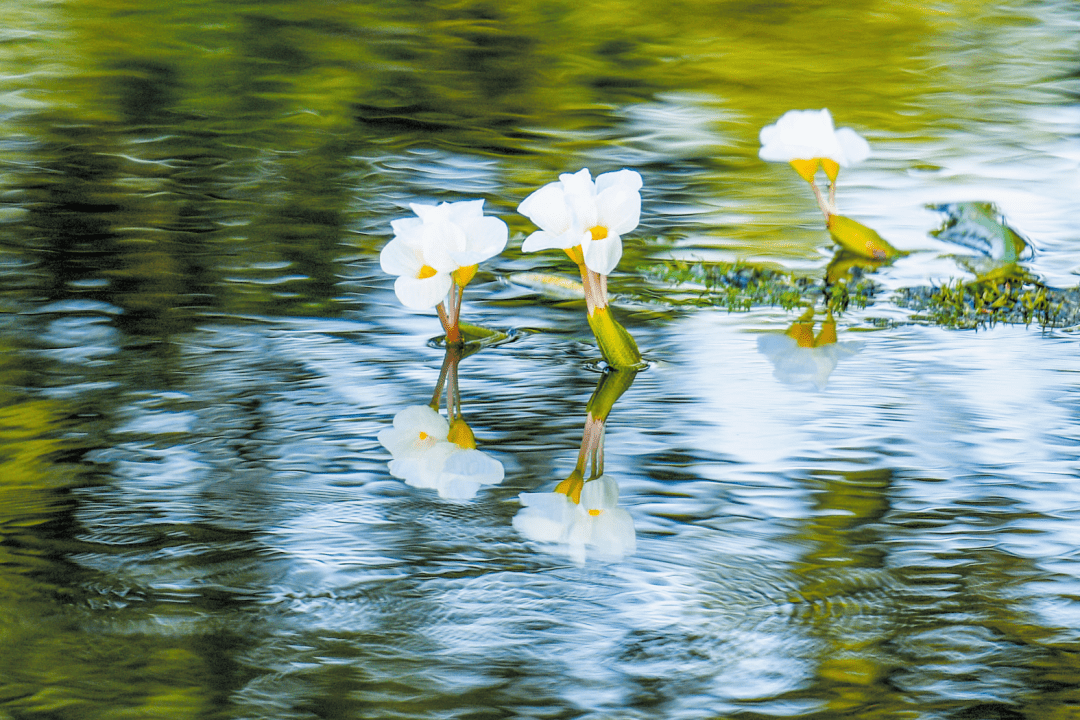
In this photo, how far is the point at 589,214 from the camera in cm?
198

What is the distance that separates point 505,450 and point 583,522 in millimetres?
270

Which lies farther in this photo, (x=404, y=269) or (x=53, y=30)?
(x=53, y=30)

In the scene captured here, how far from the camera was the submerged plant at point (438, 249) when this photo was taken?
2.09m

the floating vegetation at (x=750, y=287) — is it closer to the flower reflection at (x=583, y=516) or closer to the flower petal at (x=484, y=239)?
the flower petal at (x=484, y=239)

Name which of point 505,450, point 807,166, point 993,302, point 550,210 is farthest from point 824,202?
point 505,450

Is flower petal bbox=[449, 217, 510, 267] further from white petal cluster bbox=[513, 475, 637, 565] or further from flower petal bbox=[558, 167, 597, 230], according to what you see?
white petal cluster bbox=[513, 475, 637, 565]

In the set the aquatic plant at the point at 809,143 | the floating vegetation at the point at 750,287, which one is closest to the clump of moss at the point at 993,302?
the floating vegetation at the point at 750,287

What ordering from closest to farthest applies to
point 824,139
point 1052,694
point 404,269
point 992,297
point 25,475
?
1. point 1052,694
2. point 25,475
3. point 404,269
4. point 992,297
5. point 824,139

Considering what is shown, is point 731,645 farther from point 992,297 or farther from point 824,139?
point 824,139

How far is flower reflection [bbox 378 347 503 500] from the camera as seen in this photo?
1634 mm

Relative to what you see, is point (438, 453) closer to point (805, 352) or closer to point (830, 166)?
point (805, 352)

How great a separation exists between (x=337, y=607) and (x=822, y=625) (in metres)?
0.51

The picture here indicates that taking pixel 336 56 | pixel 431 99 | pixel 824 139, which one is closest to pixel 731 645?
pixel 824 139

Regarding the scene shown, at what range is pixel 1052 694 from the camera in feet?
3.77
